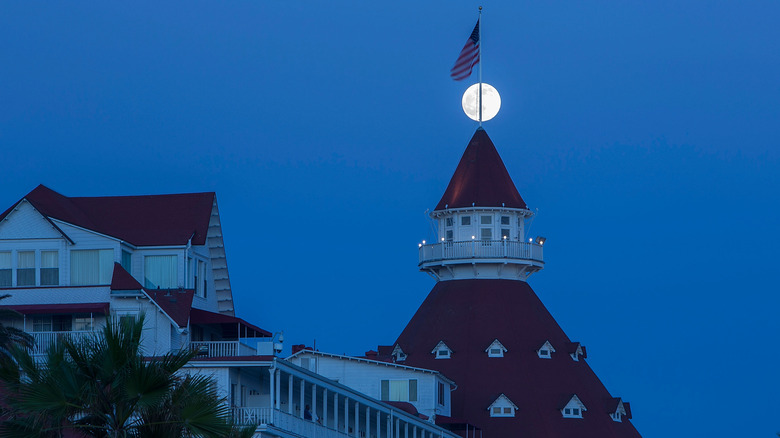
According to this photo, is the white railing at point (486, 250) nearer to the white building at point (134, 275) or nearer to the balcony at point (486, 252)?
the balcony at point (486, 252)

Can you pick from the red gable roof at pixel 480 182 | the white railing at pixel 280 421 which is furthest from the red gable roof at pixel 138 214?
the red gable roof at pixel 480 182

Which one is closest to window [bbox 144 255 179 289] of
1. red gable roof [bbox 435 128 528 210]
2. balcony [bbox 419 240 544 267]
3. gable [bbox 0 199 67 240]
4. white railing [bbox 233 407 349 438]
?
gable [bbox 0 199 67 240]

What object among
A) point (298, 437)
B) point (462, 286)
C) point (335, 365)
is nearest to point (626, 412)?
point (462, 286)

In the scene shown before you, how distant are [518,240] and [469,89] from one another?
1404 centimetres

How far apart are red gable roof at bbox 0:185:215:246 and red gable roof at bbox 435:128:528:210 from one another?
99.7ft

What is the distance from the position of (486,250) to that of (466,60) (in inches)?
531

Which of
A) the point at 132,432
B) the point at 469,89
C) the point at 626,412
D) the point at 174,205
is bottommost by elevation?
the point at 132,432

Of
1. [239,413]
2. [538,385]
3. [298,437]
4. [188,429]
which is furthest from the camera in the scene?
[538,385]

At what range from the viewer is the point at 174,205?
77.5 m

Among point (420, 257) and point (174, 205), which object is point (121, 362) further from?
point (420, 257)

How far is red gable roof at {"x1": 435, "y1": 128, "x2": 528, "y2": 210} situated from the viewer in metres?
104

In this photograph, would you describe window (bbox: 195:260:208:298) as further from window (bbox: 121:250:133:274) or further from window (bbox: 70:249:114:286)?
window (bbox: 70:249:114:286)

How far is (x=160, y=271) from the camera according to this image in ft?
244

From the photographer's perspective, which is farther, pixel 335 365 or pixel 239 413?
pixel 335 365
